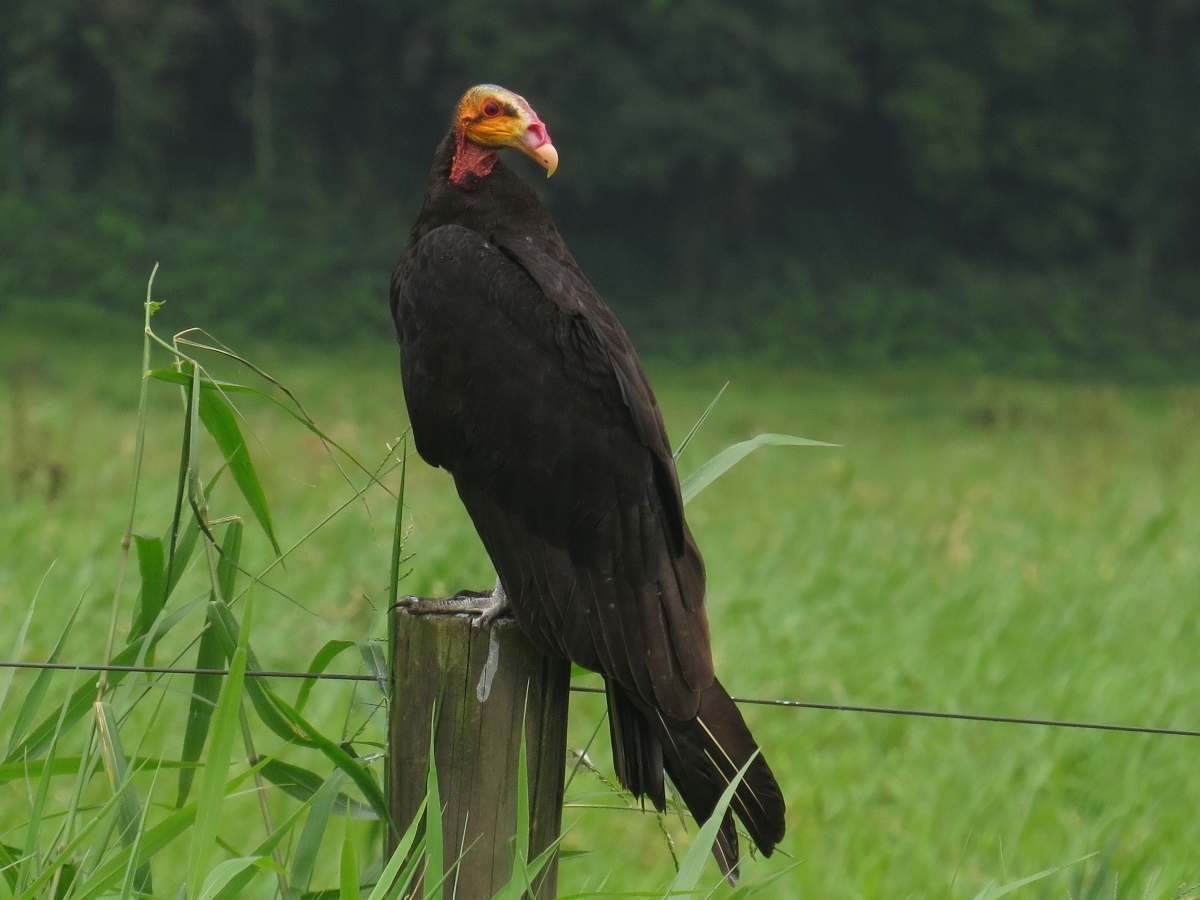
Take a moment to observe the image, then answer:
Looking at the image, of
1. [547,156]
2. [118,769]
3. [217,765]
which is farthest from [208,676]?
[547,156]

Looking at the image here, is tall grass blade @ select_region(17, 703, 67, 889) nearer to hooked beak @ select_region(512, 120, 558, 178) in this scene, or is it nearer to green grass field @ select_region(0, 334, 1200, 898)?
green grass field @ select_region(0, 334, 1200, 898)

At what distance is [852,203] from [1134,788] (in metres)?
23.1

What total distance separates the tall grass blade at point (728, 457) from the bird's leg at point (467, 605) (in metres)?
0.25

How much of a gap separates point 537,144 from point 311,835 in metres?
1.04

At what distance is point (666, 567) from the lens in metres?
1.55

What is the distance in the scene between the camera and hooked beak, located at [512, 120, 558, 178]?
1.89 meters

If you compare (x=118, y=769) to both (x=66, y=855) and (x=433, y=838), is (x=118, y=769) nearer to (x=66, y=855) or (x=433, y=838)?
(x=66, y=855)

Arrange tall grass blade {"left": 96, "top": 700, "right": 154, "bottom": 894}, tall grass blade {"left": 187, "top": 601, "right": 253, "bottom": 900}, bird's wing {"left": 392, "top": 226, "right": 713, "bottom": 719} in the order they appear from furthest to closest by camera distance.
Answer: bird's wing {"left": 392, "top": 226, "right": 713, "bottom": 719}, tall grass blade {"left": 96, "top": 700, "right": 154, "bottom": 894}, tall grass blade {"left": 187, "top": 601, "right": 253, "bottom": 900}

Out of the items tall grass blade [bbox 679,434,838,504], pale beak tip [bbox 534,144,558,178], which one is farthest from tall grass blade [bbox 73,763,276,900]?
pale beak tip [bbox 534,144,558,178]

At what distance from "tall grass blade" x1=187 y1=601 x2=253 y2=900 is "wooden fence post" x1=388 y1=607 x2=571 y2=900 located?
Answer: 0.64 ft

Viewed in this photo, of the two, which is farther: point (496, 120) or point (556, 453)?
point (496, 120)

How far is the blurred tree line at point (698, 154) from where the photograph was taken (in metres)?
19.0

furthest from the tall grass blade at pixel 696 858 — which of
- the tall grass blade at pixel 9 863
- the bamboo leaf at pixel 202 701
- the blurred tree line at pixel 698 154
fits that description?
the blurred tree line at pixel 698 154

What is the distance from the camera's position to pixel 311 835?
4.24 feet
